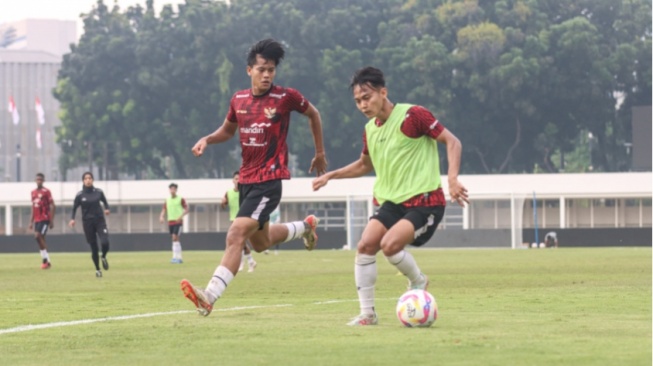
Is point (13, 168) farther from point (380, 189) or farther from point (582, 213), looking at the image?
point (380, 189)

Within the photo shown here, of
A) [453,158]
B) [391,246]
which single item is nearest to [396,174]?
[453,158]

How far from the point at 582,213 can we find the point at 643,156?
5.61 m

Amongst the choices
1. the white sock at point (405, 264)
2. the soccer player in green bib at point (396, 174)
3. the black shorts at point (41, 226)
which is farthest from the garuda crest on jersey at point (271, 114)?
the black shorts at point (41, 226)

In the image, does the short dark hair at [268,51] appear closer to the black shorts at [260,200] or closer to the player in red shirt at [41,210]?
the black shorts at [260,200]

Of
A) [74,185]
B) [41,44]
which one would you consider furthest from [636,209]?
[41,44]

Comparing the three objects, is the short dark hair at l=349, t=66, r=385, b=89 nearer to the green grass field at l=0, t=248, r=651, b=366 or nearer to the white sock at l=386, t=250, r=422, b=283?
the white sock at l=386, t=250, r=422, b=283

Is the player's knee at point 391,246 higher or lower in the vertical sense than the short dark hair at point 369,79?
→ lower

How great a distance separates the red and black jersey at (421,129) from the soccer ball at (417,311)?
Answer: 2.88 feet

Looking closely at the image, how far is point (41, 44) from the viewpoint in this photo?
178m

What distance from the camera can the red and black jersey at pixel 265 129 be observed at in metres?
13.6

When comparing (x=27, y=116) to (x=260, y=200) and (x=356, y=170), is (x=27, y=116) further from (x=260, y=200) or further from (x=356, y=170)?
(x=356, y=170)

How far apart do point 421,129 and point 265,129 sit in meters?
1.85

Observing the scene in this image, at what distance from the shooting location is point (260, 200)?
44.6 feet

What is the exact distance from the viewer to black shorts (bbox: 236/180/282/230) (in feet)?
44.6
